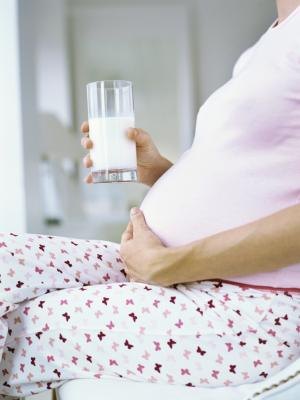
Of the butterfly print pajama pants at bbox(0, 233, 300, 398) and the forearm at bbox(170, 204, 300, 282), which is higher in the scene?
the forearm at bbox(170, 204, 300, 282)

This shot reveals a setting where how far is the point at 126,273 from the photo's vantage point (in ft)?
4.02

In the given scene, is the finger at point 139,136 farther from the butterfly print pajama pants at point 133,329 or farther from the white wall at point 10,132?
the white wall at point 10,132

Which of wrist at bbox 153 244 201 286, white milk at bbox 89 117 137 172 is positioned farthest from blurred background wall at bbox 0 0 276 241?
wrist at bbox 153 244 201 286

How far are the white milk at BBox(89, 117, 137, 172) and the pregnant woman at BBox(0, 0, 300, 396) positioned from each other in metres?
0.13

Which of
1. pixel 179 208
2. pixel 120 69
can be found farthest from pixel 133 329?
pixel 120 69

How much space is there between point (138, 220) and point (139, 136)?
0.67 feet

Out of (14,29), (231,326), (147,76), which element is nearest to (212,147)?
(231,326)

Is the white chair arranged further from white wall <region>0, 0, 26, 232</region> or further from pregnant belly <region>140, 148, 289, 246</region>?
white wall <region>0, 0, 26, 232</region>

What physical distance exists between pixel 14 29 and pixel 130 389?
2.95 m

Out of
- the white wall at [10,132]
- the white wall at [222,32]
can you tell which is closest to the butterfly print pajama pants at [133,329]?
the white wall at [10,132]

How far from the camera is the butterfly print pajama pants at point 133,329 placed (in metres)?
0.96

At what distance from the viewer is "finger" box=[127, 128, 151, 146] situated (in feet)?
3.92

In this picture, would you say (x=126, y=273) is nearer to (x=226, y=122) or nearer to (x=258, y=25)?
(x=226, y=122)

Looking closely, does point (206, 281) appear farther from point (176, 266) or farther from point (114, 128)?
point (114, 128)
